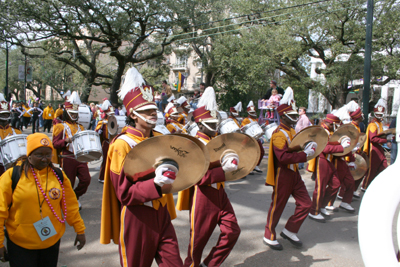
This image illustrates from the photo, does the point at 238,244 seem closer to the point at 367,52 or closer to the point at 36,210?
the point at 36,210

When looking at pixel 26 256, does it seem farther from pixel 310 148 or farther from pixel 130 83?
pixel 310 148

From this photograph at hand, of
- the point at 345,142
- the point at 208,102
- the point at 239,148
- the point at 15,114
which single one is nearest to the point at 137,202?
the point at 239,148

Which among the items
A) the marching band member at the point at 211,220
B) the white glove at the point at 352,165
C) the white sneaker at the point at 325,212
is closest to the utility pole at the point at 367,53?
the white glove at the point at 352,165

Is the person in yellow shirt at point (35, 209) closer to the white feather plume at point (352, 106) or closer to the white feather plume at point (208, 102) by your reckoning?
the white feather plume at point (208, 102)

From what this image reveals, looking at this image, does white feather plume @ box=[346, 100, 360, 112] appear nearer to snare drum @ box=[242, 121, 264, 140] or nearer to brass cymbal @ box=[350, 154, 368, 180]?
brass cymbal @ box=[350, 154, 368, 180]

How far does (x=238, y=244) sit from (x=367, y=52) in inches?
319

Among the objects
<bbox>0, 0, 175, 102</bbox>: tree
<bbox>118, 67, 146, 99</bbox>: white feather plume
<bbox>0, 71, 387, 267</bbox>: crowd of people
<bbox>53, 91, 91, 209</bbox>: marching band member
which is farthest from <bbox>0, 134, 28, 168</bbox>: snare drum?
<bbox>0, 0, 175, 102</bbox>: tree

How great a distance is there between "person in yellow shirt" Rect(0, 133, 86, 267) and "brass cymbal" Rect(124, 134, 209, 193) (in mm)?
1032

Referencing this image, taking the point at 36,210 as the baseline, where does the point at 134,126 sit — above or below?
above

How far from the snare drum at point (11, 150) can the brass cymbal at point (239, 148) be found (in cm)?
290

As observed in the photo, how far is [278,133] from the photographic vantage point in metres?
4.59

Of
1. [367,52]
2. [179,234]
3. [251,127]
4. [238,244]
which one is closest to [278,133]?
[238,244]

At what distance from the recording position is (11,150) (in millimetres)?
4492

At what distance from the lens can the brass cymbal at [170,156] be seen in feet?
7.27
